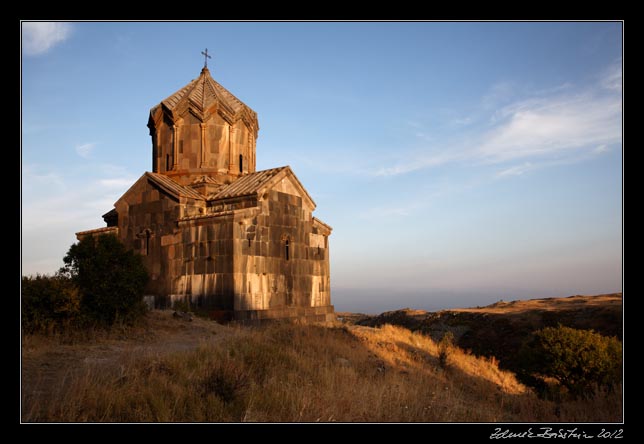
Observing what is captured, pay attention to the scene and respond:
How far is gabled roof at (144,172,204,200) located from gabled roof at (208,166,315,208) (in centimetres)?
51

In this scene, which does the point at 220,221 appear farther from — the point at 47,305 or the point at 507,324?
the point at 507,324

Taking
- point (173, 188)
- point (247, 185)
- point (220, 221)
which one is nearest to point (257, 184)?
point (247, 185)

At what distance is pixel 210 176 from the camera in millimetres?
15672

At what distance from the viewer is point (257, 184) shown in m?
14.0

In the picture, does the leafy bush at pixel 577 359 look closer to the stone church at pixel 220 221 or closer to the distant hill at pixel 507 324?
the distant hill at pixel 507 324

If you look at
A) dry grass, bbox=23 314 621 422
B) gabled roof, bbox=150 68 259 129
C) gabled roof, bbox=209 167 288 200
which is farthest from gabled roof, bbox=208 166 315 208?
dry grass, bbox=23 314 621 422

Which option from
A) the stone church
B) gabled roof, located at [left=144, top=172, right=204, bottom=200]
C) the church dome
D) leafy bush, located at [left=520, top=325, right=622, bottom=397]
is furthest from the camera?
the church dome

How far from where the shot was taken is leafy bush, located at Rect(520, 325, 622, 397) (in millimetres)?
9820

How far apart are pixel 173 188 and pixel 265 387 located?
9.45m

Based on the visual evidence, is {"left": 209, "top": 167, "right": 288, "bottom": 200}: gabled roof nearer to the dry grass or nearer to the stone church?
the stone church

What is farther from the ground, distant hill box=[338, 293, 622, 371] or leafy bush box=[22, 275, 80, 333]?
leafy bush box=[22, 275, 80, 333]

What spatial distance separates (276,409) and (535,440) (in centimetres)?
255

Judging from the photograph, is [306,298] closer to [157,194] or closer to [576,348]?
[157,194]

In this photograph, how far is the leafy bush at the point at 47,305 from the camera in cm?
794
